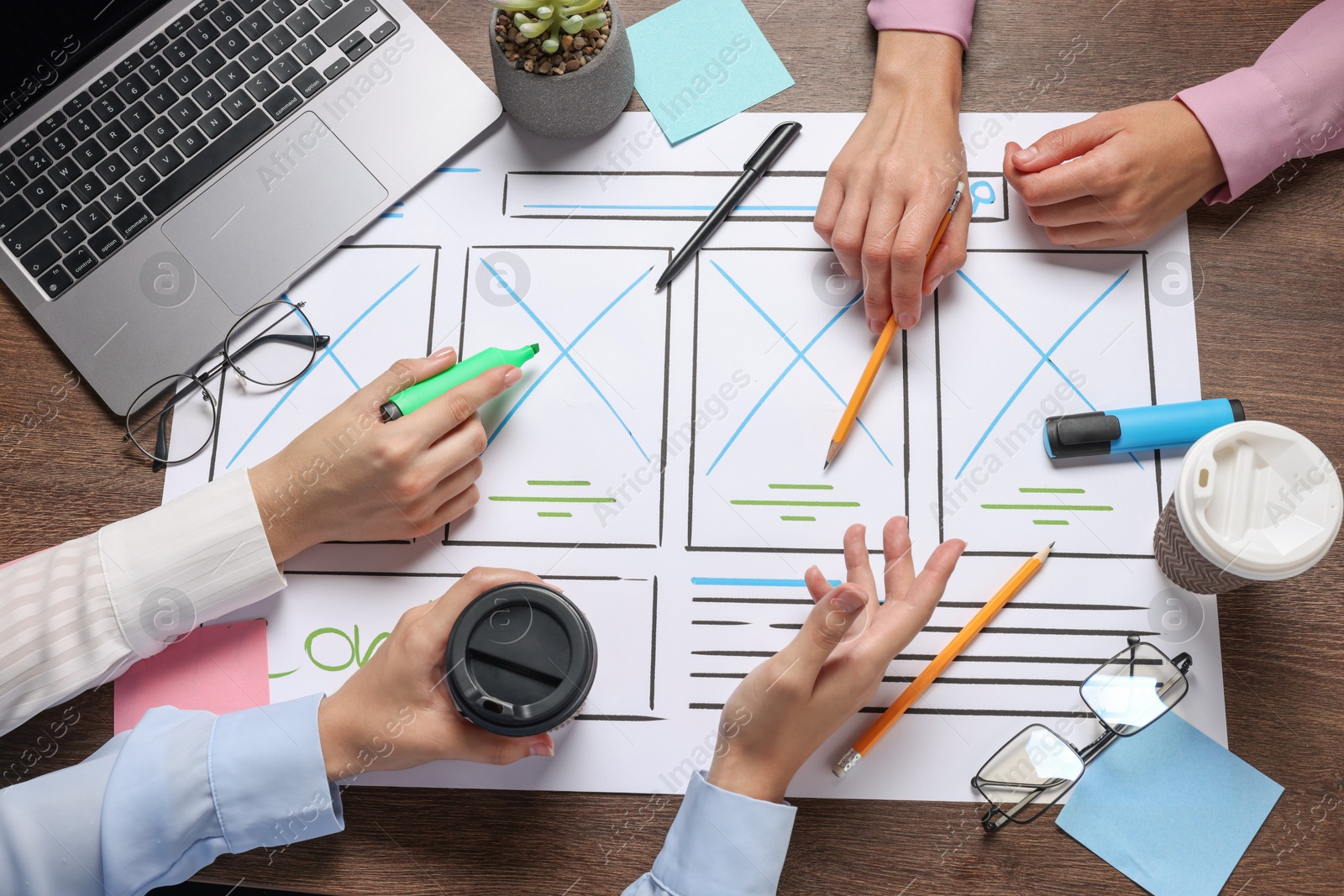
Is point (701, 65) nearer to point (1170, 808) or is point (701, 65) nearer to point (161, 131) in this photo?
point (161, 131)

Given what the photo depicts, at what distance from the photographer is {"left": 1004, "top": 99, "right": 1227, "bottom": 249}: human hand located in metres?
0.76

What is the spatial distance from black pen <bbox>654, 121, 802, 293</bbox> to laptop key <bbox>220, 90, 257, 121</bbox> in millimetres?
429

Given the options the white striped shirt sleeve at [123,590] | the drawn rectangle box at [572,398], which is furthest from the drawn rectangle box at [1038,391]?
the white striped shirt sleeve at [123,590]

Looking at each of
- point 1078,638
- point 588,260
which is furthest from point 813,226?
point 1078,638

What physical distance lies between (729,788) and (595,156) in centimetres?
60

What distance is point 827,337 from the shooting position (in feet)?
2.63

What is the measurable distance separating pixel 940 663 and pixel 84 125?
928 mm

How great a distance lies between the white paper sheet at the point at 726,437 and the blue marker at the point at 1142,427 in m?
0.02

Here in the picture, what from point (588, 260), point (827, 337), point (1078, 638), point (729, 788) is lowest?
point (1078, 638)

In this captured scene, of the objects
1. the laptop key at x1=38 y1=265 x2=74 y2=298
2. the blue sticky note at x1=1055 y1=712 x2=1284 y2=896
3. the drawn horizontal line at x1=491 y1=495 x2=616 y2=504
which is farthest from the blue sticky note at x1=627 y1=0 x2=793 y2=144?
the blue sticky note at x1=1055 y1=712 x2=1284 y2=896

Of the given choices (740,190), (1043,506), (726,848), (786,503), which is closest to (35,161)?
(740,190)

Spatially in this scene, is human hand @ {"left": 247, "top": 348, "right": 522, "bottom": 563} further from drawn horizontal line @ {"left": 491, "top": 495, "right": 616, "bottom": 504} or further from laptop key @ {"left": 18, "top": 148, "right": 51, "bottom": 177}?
laptop key @ {"left": 18, "top": 148, "right": 51, "bottom": 177}

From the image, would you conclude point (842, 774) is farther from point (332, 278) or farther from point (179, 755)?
point (332, 278)

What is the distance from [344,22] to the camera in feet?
2.71
